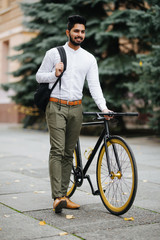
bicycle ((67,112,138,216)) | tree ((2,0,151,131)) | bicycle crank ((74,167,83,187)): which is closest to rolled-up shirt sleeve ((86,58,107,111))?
bicycle ((67,112,138,216))

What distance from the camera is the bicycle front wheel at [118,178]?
431cm

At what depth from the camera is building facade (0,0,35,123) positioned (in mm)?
25891

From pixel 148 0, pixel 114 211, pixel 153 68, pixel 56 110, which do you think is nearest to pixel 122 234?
pixel 114 211

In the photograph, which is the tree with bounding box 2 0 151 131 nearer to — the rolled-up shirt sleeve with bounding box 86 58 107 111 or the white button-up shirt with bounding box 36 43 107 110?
the rolled-up shirt sleeve with bounding box 86 58 107 111

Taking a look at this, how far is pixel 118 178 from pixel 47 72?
1.33 m

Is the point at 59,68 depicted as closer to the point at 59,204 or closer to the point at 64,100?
the point at 64,100

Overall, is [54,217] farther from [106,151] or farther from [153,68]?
[153,68]

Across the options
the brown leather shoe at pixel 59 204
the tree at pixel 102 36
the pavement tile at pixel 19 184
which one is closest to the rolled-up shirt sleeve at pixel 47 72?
the brown leather shoe at pixel 59 204

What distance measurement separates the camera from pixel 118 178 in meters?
4.50

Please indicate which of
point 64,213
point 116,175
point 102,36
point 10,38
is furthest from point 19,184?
point 10,38

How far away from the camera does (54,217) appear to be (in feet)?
14.5

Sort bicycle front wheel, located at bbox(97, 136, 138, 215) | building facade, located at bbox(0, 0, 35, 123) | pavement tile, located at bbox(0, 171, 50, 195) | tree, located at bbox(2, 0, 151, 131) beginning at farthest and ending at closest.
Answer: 1. building facade, located at bbox(0, 0, 35, 123)
2. tree, located at bbox(2, 0, 151, 131)
3. pavement tile, located at bbox(0, 171, 50, 195)
4. bicycle front wheel, located at bbox(97, 136, 138, 215)

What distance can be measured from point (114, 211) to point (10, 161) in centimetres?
483

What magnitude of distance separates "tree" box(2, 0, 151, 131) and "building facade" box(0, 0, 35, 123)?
7073mm
